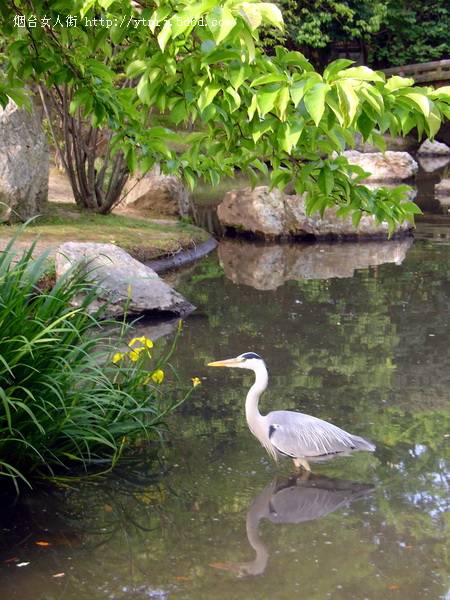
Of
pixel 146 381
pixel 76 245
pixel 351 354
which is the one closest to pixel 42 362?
pixel 146 381

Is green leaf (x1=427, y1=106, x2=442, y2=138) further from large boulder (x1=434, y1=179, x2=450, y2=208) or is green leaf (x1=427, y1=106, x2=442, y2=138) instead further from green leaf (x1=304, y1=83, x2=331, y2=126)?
large boulder (x1=434, y1=179, x2=450, y2=208)

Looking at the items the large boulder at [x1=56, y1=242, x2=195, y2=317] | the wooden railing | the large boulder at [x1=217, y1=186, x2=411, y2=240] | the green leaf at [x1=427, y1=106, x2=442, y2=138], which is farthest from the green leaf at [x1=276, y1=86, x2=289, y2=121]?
the wooden railing

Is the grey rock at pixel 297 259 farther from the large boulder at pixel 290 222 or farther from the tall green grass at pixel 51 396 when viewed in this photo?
the tall green grass at pixel 51 396

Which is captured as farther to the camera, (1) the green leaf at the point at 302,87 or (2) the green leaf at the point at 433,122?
(2) the green leaf at the point at 433,122

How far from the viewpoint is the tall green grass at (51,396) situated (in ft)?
16.1

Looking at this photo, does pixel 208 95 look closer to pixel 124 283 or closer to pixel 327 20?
pixel 124 283

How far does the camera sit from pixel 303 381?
733 centimetres

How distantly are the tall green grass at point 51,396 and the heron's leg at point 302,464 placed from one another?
902 millimetres

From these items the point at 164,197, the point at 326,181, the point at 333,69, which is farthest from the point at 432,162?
the point at 333,69

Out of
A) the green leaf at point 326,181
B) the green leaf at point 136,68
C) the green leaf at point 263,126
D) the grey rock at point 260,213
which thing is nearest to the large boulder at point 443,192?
the grey rock at point 260,213

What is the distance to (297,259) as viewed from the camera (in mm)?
13469

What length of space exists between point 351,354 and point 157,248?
199 inches

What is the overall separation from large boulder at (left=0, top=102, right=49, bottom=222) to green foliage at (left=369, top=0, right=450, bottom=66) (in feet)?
79.3

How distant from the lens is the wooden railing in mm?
30281
